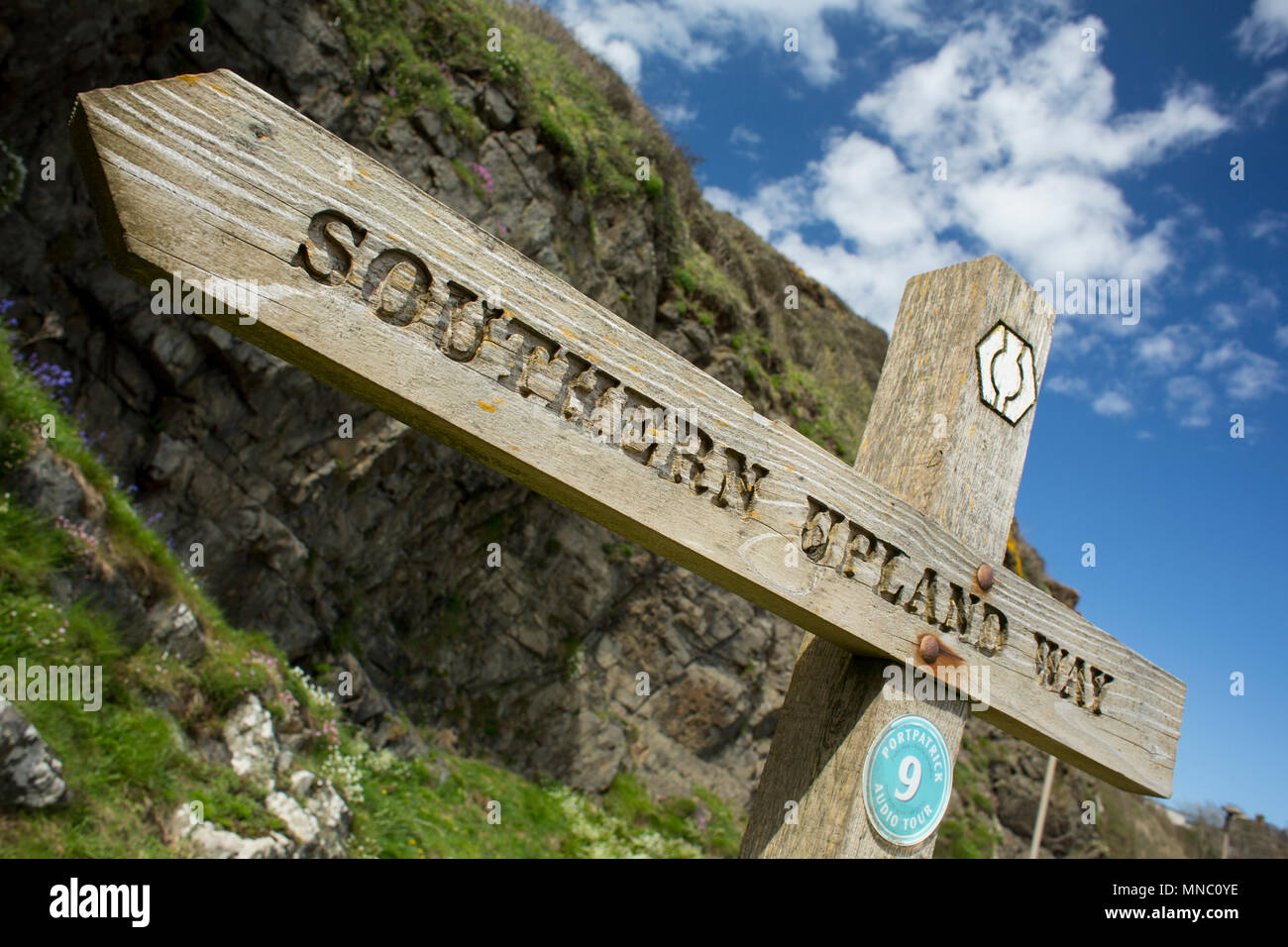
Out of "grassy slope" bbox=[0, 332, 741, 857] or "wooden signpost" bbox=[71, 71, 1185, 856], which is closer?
"wooden signpost" bbox=[71, 71, 1185, 856]

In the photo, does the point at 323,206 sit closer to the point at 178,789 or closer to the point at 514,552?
the point at 178,789

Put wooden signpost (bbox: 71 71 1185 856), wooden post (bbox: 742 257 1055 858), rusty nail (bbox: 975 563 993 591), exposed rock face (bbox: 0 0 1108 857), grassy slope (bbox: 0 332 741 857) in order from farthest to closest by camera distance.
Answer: exposed rock face (bbox: 0 0 1108 857) → grassy slope (bbox: 0 332 741 857) → rusty nail (bbox: 975 563 993 591) → wooden post (bbox: 742 257 1055 858) → wooden signpost (bbox: 71 71 1185 856)

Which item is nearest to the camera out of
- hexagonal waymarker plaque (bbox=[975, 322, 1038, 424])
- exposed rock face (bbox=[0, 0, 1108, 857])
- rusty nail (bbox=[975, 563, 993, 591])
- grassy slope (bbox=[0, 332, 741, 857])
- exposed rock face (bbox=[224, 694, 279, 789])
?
rusty nail (bbox=[975, 563, 993, 591])

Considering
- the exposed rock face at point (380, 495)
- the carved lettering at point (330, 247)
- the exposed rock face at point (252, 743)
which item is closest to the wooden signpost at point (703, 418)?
the carved lettering at point (330, 247)

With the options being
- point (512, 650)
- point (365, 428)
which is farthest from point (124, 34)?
point (512, 650)

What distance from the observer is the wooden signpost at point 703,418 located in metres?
1.05

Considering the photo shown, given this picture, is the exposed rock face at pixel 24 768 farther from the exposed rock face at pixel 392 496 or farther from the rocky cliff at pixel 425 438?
the rocky cliff at pixel 425 438

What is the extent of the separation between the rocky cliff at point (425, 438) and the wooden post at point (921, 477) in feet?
21.2

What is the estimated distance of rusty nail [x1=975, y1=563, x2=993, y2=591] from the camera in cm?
188

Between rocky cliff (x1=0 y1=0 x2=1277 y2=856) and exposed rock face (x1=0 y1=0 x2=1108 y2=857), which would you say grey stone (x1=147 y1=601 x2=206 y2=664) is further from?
rocky cliff (x1=0 y1=0 x2=1277 y2=856)

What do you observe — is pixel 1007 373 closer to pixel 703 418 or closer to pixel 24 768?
pixel 703 418

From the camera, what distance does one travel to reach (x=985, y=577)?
6.19 ft

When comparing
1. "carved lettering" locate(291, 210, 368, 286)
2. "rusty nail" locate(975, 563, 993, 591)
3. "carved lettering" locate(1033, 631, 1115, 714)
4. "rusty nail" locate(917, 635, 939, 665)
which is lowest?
"carved lettering" locate(1033, 631, 1115, 714)

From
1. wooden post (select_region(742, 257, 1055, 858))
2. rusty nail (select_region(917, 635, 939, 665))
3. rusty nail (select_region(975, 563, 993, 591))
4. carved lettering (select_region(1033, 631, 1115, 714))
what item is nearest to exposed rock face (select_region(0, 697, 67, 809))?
wooden post (select_region(742, 257, 1055, 858))
